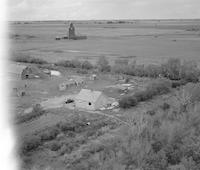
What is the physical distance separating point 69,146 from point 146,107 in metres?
9.30

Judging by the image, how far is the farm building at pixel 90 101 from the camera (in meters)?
22.2

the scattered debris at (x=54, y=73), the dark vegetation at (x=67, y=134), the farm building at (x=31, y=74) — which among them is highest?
the farm building at (x=31, y=74)

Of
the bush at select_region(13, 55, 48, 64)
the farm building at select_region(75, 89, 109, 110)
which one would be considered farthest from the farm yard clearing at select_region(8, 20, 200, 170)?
the bush at select_region(13, 55, 48, 64)

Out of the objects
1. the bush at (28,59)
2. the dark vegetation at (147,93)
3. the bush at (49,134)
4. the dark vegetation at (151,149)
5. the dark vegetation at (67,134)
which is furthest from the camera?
the bush at (28,59)

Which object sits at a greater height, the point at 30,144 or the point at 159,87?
Result: the point at 159,87

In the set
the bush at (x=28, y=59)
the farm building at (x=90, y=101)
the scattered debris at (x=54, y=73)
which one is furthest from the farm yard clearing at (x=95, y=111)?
the bush at (x=28, y=59)

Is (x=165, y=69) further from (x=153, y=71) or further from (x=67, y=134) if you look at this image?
(x=67, y=134)

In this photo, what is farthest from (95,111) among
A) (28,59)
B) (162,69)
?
(28,59)

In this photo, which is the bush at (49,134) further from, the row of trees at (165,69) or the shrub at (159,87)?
the row of trees at (165,69)

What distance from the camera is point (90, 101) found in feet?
72.9

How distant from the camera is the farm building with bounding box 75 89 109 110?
22.2 meters

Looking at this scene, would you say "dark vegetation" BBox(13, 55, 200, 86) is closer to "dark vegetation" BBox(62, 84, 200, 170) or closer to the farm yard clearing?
the farm yard clearing

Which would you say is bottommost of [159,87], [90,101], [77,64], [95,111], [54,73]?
[95,111]

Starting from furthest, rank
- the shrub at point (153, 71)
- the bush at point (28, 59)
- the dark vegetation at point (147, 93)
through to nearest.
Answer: the bush at point (28, 59)
the shrub at point (153, 71)
the dark vegetation at point (147, 93)
